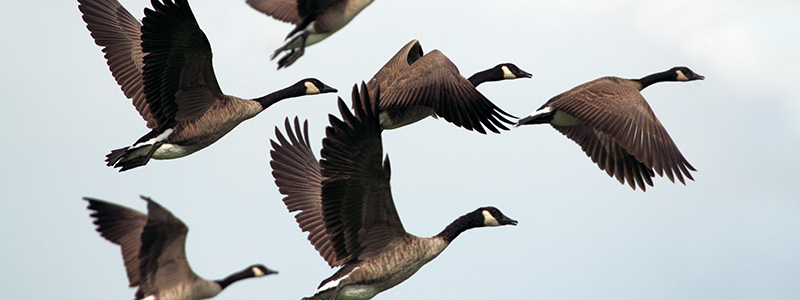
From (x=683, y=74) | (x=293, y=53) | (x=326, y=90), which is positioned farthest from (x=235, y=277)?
(x=683, y=74)

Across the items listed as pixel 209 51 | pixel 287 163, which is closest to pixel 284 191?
pixel 287 163

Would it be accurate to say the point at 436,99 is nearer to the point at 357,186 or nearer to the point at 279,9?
the point at 357,186

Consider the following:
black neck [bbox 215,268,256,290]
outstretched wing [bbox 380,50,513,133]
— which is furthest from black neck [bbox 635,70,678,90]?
black neck [bbox 215,268,256,290]

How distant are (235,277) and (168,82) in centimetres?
283

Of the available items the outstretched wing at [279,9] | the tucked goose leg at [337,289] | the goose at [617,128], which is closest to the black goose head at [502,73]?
the goose at [617,128]

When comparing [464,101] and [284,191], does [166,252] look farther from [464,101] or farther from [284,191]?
[464,101]

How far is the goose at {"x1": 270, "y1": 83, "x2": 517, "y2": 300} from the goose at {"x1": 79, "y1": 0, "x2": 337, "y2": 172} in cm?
143

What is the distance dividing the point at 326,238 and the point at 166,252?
2.23 metres

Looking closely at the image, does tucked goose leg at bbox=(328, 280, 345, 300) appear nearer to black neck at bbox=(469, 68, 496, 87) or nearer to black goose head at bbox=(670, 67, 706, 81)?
black neck at bbox=(469, 68, 496, 87)

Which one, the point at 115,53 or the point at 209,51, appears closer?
the point at 209,51

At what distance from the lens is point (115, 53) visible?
12.8m

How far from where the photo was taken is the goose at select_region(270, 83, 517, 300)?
8.53 metres

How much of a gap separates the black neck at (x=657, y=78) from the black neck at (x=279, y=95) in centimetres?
471

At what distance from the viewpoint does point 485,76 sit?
1334 cm
